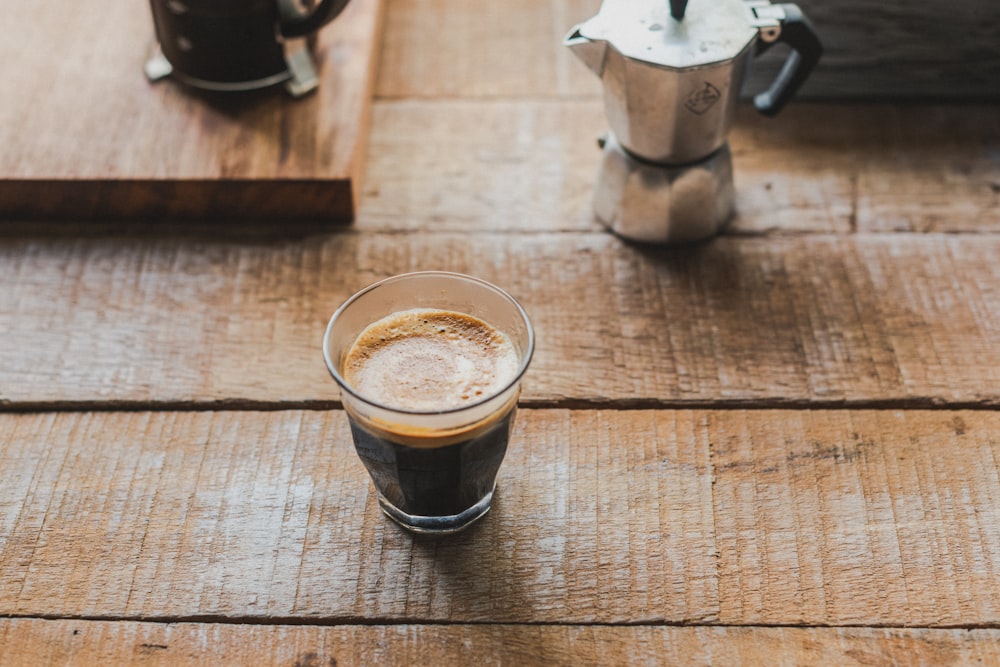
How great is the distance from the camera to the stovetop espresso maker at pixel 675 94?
2.93ft

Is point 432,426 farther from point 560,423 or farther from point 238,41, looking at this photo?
point 238,41

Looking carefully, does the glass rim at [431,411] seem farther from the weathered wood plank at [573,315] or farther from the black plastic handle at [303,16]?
the black plastic handle at [303,16]

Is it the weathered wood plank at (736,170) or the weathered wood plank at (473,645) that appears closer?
the weathered wood plank at (473,645)

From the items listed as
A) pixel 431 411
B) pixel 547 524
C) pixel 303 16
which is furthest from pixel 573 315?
pixel 303 16

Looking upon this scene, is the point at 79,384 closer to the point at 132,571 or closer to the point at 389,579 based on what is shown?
the point at 132,571

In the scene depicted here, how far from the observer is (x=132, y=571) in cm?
74

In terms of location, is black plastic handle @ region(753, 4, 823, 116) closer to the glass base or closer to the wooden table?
the wooden table

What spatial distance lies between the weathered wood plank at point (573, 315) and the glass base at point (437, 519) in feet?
0.42

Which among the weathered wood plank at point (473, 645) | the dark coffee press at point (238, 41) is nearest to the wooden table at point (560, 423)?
the weathered wood plank at point (473, 645)

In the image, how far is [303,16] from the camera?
3.57 ft

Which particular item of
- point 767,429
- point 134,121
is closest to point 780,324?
point 767,429

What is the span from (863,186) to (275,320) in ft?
2.14

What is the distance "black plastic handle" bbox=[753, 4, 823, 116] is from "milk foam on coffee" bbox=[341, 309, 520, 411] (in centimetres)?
43

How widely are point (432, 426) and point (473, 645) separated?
17 centimetres
